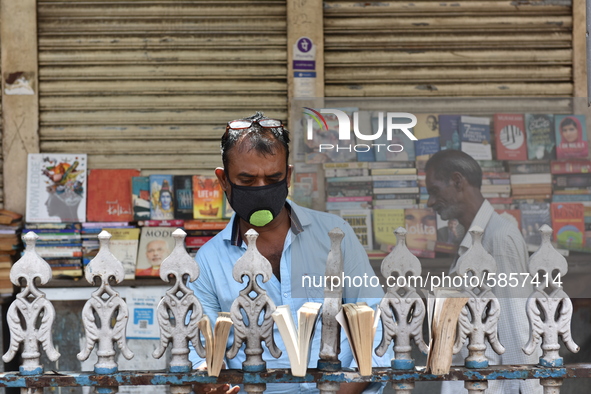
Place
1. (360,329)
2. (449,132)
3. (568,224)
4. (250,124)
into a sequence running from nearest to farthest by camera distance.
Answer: (360,329) < (449,132) < (568,224) < (250,124)

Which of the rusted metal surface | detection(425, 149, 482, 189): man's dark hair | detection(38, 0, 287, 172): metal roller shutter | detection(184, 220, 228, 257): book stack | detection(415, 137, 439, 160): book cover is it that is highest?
detection(38, 0, 287, 172): metal roller shutter

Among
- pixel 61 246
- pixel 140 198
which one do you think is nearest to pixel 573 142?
pixel 140 198

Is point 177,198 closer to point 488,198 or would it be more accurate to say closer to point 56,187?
point 56,187

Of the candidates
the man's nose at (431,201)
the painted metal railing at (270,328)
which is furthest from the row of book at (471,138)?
the painted metal railing at (270,328)

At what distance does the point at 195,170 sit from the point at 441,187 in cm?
297

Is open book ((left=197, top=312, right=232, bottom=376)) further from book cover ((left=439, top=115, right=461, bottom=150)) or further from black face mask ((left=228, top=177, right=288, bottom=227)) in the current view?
book cover ((left=439, top=115, right=461, bottom=150))

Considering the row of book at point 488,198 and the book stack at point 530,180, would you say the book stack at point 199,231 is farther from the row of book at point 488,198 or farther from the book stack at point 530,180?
the book stack at point 530,180

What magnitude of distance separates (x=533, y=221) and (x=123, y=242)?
127 inches

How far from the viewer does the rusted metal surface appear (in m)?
2.03

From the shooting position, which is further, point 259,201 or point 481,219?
point 259,201

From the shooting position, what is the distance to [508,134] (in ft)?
7.07

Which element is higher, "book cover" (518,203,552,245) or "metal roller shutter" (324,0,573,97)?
"metal roller shutter" (324,0,573,97)

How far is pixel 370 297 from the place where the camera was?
2229 millimetres

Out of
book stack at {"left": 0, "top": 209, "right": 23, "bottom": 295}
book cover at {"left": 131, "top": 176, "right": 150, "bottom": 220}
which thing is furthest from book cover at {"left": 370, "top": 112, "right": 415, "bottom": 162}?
book stack at {"left": 0, "top": 209, "right": 23, "bottom": 295}
